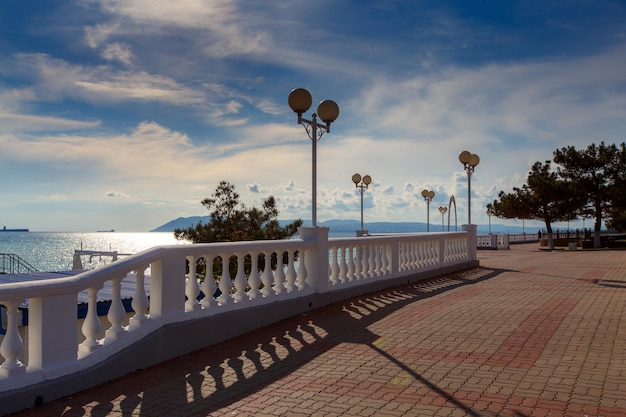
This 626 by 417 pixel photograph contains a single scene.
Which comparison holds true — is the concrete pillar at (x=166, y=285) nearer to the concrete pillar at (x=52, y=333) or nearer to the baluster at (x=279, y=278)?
the concrete pillar at (x=52, y=333)

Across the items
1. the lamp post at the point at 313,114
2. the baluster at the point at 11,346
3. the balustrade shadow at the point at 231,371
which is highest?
the lamp post at the point at 313,114

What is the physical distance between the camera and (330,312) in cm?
984

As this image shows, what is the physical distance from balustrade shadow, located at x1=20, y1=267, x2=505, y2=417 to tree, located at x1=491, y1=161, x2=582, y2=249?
41761mm

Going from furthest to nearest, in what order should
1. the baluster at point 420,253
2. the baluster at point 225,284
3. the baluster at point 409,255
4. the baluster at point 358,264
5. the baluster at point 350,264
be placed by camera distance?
the baluster at point 420,253
the baluster at point 409,255
the baluster at point 358,264
the baluster at point 350,264
the baluster at point 225,284

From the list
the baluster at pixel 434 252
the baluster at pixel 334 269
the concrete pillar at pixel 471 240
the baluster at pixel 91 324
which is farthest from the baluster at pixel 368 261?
the concrete pillar at pixel 471 240

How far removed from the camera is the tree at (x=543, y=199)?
155ft

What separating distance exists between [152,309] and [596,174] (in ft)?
160

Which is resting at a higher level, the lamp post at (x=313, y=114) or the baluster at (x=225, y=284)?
the lamp post at (x=313, y=114)

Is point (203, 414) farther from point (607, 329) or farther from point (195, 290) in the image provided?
point (607, 329)

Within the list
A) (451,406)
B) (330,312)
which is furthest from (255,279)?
(451,406)

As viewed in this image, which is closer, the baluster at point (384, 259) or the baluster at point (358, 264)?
the baluster at point (358, 264)

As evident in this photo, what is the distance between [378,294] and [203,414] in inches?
292

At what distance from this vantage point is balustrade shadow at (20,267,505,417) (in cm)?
530

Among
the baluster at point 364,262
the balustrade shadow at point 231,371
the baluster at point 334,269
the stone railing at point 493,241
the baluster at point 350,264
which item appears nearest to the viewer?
the balustrade shadow at point 231,371
